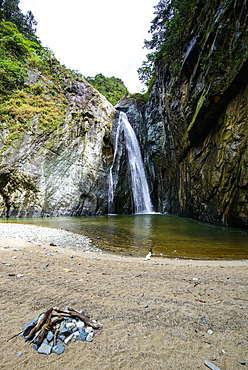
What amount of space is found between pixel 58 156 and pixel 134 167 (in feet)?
33.1

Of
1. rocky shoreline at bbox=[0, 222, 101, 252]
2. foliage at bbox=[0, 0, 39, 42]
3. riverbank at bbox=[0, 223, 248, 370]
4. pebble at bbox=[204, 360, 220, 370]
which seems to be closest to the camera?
pebble at bbox=[204, 360, 220, 370]

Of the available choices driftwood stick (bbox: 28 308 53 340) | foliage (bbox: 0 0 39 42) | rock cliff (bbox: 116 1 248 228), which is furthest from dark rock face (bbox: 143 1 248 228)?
foliage (bbox: 0 0 39 42)

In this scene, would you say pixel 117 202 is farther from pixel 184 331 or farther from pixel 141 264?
pixel 184 331

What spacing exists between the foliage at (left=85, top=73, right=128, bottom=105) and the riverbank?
41.1 metres

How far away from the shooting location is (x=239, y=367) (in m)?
1.38

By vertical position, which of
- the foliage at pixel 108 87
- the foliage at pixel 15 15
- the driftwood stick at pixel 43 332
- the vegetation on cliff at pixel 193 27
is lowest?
the driftwood stick at pixel 43 332

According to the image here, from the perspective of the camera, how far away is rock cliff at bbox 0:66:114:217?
17.7 m

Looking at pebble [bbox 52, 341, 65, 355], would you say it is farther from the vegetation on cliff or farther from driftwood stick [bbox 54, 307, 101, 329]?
the vegetation on cliff

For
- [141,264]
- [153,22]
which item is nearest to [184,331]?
[141,264]

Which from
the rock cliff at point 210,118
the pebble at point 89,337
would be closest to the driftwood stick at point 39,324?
the pebble at point 89,337

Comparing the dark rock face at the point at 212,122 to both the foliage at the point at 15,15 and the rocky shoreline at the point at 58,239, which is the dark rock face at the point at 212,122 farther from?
the foliage at the point at 15,15

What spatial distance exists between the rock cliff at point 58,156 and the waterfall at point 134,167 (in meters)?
1.20

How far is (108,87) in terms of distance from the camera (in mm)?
43656

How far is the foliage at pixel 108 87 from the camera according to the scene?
137ft
